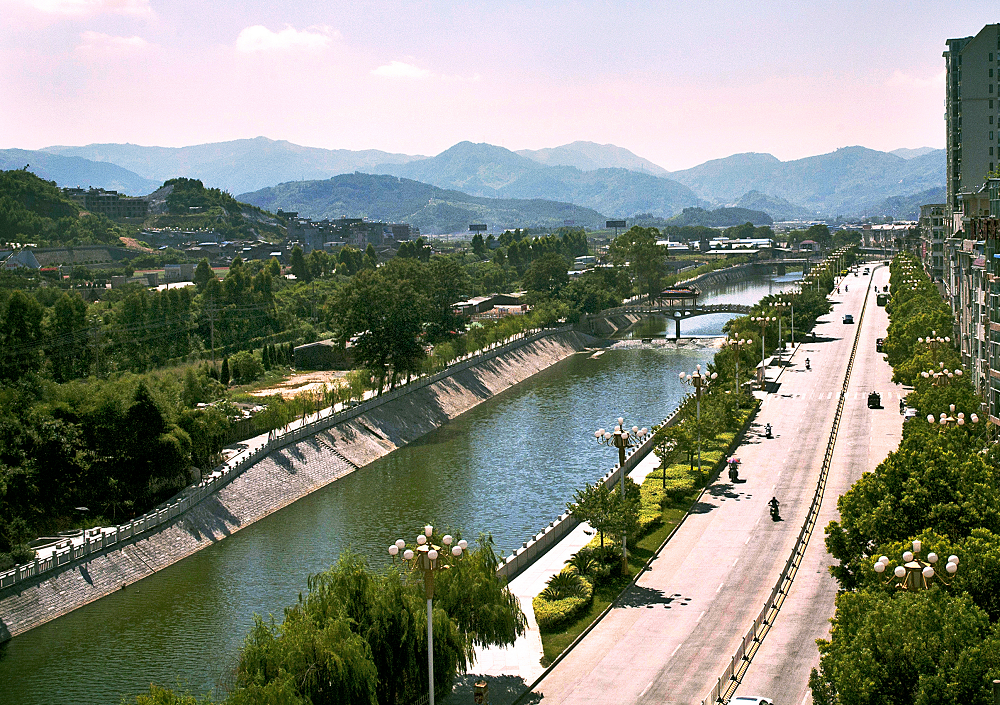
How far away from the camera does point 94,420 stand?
2350 inches

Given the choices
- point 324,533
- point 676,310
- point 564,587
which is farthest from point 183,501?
point 676,310

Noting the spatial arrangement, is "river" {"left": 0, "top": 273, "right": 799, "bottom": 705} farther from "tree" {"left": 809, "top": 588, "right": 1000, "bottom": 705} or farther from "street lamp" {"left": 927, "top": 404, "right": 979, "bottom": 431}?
"tree" {"left": 809, "top": 588, "right": 1000, "bottom": 705}

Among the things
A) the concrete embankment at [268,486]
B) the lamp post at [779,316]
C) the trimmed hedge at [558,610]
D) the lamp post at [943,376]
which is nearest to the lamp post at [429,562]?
the trimmed hedge at [558,610]

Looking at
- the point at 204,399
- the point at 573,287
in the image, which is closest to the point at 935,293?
the point at 573,287

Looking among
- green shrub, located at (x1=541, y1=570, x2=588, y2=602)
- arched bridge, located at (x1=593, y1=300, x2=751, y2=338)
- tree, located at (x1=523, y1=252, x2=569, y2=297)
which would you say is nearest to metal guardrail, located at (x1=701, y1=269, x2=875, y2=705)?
green shrub, located at (x1=541, y1=570, x2=588, y2=602)

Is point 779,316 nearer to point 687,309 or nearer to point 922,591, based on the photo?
point 687,309

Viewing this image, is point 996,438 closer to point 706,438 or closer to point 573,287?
point 706,438

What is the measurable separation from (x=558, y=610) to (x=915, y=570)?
14600 mm

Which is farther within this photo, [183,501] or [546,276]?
[546,276]

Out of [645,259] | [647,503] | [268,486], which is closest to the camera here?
[647,503]

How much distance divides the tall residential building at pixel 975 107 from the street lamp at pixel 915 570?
83765 mm

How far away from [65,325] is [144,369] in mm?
7956

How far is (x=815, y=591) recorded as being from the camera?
144 ft

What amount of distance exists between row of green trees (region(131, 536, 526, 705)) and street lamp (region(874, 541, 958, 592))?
43.6ft
